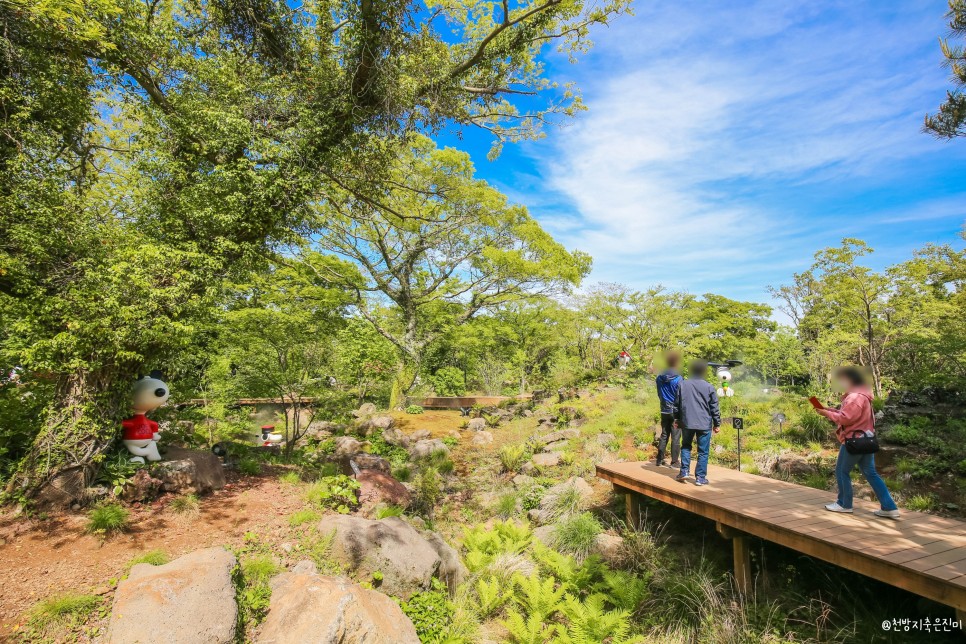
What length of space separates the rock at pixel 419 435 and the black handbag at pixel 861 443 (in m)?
10.8

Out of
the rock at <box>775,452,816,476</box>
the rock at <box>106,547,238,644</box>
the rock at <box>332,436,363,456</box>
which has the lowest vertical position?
the rock at <box>332,436,363,456</box>

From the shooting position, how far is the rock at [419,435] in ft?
42.8

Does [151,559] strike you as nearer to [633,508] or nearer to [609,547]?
[609,547]

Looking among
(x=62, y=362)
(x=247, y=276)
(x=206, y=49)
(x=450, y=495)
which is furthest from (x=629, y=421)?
(x=206, y=49)

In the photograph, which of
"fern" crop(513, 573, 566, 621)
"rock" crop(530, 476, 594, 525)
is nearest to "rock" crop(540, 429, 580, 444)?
"rock" crop(530, 476, 594, 525)

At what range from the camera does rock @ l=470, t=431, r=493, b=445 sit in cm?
1301

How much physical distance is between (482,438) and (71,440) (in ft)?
33.0

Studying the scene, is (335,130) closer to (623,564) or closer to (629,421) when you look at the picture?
(623,564)

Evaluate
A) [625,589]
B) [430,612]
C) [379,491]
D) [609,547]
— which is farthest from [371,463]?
[625,589]

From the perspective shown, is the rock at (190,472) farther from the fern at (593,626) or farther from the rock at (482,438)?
the rock at (482,438)

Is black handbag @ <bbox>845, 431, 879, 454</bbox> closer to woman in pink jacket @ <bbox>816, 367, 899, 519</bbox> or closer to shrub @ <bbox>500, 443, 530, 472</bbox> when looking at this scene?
woman in pink jacket @ <bbox>816, 367, 899, 519</bbox>

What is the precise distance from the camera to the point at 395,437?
41.1 feet

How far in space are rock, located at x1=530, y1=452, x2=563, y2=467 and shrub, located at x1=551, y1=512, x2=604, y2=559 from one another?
9.90 ft

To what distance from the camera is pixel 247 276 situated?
6941 mm
